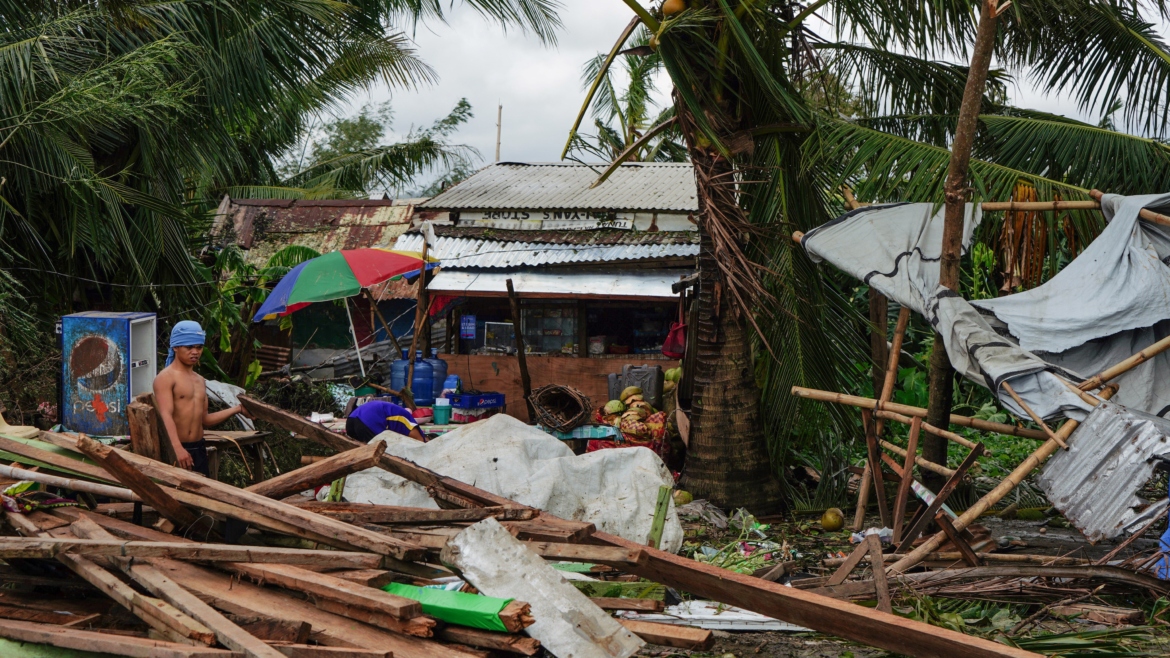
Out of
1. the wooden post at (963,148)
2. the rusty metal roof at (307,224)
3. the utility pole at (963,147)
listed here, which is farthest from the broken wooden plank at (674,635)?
the rusty metal roof at (307,224)

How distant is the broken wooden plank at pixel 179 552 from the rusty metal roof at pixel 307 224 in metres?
11.3

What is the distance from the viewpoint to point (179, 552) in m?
4.42

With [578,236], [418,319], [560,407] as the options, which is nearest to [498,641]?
[560,407]

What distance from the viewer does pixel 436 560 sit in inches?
191

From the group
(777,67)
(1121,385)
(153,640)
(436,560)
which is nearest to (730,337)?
(777,67)

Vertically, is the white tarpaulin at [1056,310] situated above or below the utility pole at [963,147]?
below

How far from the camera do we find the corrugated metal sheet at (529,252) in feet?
41.8

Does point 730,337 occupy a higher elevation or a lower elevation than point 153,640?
higher

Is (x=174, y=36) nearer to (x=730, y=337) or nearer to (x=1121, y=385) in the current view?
(x=730, y=337)

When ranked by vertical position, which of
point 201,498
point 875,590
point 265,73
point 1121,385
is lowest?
point 875,590

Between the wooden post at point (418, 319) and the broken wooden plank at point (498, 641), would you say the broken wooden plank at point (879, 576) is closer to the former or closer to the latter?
the broken wooden plank at point (498, 641)

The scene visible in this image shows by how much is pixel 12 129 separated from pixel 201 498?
5667 millimetres

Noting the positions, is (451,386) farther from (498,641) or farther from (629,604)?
(498,641)

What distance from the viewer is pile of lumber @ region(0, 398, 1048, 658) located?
3.92 m
